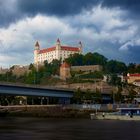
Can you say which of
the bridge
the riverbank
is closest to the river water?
the bridge

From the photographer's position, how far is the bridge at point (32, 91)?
380ft

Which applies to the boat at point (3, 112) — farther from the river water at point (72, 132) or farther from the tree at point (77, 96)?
the river water at point (72, 132)

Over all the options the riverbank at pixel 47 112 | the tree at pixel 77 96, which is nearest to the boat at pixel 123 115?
the riverbank at pixel 47 112

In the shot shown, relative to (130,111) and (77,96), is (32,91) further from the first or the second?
(130,111)

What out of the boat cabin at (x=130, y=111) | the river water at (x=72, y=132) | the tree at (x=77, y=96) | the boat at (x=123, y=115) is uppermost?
the tree at (x=77, y=96)

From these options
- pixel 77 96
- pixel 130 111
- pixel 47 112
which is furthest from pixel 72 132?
pixel 77 96

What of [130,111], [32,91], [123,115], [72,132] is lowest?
[72,132]

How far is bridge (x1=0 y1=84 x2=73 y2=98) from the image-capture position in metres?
116

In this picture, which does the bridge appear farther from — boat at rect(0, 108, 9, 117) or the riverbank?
boat at rect(0, 108, 9, 117)

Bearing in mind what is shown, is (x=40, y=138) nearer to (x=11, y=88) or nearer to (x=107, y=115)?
(x=107, y=115)

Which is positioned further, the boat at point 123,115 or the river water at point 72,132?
the boat at point 123,115

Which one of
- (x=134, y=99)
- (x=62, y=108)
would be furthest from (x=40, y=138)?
(x=134, y=99)

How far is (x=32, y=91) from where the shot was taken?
126 meters

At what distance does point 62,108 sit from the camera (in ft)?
425
